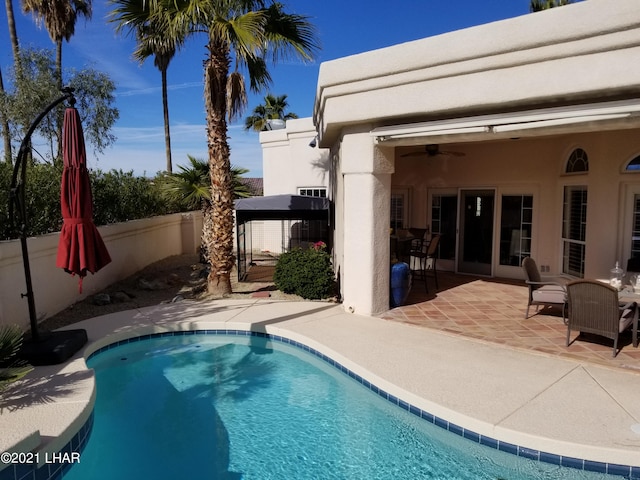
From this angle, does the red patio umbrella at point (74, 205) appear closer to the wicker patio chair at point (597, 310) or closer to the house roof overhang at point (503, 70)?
the house roof overhang at point (503, 70)

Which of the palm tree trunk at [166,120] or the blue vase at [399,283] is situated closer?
the blue vase at [399,283]

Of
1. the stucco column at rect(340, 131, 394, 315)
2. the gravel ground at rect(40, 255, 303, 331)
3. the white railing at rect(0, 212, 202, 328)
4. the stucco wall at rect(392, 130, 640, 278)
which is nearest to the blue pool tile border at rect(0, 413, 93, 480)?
the white railing at rect(0, 212, 202, 328)

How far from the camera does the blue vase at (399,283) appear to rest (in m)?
9.30

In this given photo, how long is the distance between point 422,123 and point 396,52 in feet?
4.59

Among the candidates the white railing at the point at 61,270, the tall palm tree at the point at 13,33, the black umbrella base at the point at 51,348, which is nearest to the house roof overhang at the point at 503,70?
the black umbrella base at the point at 51,348

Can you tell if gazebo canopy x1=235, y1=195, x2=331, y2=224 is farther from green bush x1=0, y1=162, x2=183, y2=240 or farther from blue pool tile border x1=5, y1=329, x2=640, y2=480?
blue pool tile border x1=5, y1=329, x2=640, y2=480

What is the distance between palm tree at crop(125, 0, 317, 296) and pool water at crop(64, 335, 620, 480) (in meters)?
4.12

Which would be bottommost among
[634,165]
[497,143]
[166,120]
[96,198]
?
[96,198]

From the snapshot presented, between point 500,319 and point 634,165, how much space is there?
14.3 ft

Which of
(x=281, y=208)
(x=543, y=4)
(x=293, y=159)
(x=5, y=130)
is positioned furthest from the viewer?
(x=543, y=4)

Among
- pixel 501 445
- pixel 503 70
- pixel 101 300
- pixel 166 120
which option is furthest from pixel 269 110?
pixel 501 445

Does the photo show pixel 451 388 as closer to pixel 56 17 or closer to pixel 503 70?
pixel 503 70

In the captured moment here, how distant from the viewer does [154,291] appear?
1195cm

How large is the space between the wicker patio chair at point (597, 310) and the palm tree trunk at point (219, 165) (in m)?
7.78
